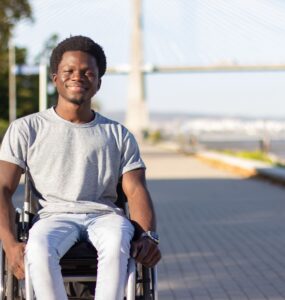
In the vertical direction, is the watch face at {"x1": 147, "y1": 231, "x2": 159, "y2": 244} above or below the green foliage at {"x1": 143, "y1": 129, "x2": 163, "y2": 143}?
above

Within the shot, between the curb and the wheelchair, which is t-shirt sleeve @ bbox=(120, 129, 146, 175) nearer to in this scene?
the wheelchair

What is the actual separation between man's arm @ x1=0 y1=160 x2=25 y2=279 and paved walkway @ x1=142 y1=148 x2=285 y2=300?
2.58 meters

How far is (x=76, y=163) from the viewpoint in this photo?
14.5ft

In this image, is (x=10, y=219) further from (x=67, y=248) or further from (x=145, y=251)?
(x=145, y=251)

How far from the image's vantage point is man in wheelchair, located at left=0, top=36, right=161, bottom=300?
4336 mm

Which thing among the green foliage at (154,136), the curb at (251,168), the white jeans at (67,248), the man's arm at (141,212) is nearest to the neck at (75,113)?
the man's arm at (141,212)

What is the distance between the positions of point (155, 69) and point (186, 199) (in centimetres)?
5713

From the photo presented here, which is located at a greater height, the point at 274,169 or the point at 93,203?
the point at 93,203

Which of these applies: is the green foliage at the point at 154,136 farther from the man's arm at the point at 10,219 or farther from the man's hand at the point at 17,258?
the man's hand at the point at 17,258

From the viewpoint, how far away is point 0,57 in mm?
36031

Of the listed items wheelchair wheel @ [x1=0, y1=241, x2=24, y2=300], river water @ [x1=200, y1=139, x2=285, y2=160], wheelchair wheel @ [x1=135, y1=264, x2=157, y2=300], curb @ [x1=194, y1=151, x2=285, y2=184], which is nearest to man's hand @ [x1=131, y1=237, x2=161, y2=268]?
wheelchair wheel @ [x1=135, y1=264, x2=157, y2=300]

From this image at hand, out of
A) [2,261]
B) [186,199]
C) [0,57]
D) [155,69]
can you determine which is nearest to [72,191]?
[2,261]

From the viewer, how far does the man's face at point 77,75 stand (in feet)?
14.5

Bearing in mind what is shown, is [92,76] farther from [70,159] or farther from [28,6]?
[28,6]
